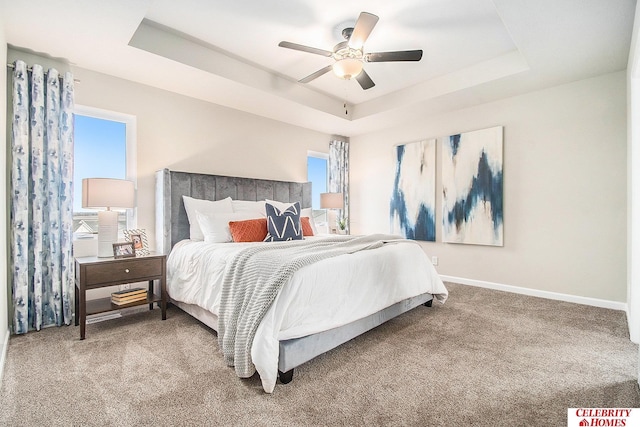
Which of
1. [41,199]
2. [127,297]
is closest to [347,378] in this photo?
[127,297]

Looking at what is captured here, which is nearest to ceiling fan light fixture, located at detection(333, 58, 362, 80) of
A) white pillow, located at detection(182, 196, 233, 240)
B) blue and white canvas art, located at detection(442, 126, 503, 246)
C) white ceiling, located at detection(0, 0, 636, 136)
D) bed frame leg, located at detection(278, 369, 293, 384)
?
white ceiling, located at detection(0, 0, 636, 136)

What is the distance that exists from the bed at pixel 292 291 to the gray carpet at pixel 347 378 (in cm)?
16

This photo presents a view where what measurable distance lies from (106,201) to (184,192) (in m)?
0.89

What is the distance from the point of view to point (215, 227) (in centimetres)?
327

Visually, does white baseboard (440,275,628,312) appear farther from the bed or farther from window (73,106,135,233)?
window (73,106,135,233)

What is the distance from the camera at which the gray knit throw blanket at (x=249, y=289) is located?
75.0 inches

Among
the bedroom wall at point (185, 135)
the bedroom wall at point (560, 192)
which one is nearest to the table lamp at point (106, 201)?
the bedroom wall at point (185, 135)

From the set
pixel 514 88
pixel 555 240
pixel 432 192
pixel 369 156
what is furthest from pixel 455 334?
pixel 369 156

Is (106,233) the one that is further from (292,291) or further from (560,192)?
(560,192)

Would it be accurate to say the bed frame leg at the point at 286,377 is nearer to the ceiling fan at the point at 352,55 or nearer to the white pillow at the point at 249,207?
the white pillow at the point at 249,207

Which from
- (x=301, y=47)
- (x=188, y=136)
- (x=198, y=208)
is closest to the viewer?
(x=301, y=47)

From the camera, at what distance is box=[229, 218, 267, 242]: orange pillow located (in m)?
3.21

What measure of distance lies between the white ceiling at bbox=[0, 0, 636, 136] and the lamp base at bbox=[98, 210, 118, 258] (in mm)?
1493

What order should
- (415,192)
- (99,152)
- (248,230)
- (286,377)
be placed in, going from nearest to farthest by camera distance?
(286,377) < (248,230) < (99,152) < (415,192)
